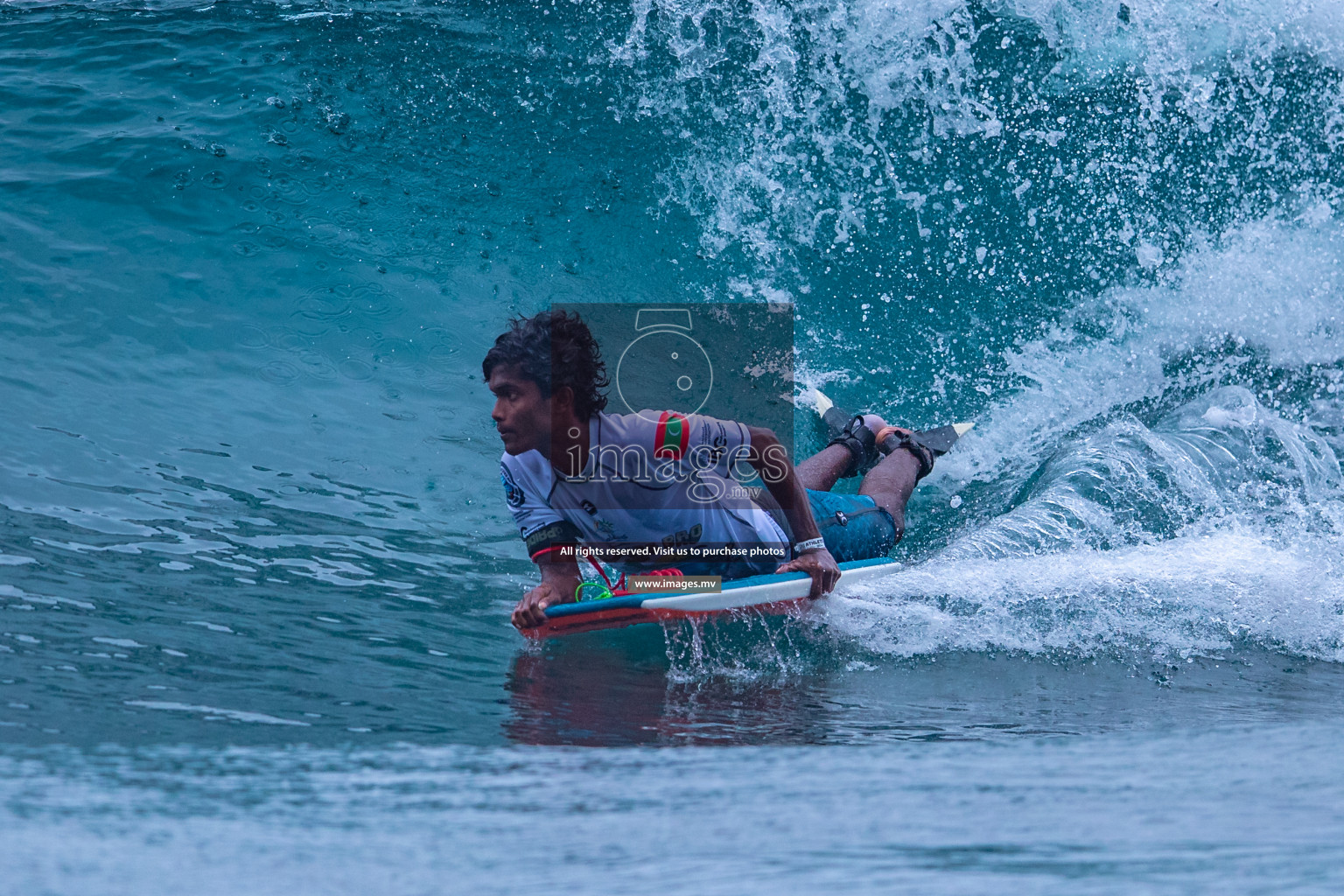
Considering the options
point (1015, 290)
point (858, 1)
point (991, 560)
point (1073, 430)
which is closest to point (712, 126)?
point (858, 1)

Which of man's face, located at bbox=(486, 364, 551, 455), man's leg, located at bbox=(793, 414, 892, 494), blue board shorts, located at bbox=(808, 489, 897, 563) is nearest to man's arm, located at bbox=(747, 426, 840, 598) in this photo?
blue board shorts, located at bbox=(808, 489, 897, 563)

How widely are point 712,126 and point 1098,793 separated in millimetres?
5869

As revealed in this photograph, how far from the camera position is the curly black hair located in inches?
123

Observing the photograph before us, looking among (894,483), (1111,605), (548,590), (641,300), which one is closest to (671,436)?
(548,590)

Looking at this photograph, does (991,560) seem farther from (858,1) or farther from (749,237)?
(858,1)

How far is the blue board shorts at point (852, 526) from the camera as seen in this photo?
422cm

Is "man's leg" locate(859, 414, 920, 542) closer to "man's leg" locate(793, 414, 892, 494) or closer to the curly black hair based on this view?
"man's leg" locate(793, 414, 892, 494)

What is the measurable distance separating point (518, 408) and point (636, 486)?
497 millimetres

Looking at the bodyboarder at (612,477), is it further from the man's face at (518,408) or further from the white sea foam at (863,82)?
the white sea foam at (863,82)

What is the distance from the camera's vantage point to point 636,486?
3.44 metres

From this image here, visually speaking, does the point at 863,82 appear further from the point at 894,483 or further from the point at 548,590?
the point at 548,590

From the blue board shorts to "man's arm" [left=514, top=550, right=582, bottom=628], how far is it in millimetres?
1084

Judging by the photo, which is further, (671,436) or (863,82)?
(863,82)

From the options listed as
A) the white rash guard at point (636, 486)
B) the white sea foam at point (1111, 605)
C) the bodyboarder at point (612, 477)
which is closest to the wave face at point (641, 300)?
the white sea foam at point (1111, 605)
